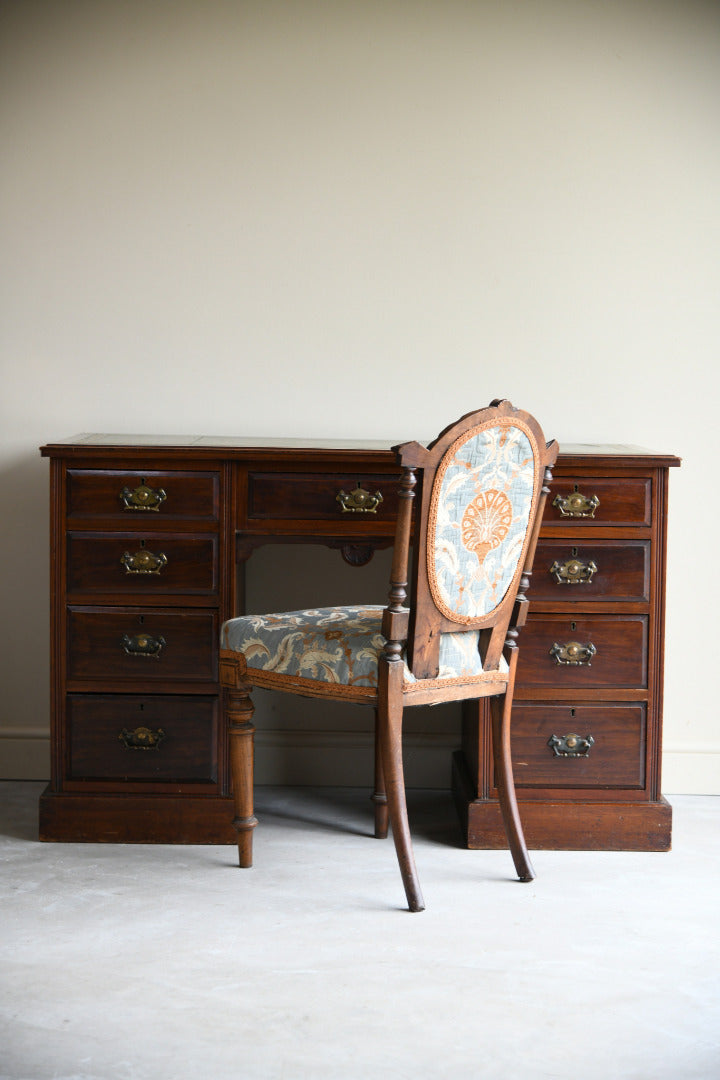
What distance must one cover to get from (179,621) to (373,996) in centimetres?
108

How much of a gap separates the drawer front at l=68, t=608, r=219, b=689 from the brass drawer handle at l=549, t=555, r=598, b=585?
0.83 meters

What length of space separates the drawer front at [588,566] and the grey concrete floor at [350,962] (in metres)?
0.64

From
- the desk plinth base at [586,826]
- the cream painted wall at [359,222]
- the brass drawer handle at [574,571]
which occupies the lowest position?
the desk plinth base at [586,826]

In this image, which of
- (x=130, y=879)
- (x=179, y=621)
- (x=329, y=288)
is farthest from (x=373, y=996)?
(x=329, y=288)

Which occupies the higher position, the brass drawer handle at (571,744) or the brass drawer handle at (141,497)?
the brass drawer handle at (141,497)

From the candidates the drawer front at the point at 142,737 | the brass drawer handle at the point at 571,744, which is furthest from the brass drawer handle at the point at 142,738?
the brass drawer handle at the point at 571,744

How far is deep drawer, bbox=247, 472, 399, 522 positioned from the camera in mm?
2768

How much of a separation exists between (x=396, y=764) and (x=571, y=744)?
1.97 ft

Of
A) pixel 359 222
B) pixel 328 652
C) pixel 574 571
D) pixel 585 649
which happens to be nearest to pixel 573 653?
pixel 585 649

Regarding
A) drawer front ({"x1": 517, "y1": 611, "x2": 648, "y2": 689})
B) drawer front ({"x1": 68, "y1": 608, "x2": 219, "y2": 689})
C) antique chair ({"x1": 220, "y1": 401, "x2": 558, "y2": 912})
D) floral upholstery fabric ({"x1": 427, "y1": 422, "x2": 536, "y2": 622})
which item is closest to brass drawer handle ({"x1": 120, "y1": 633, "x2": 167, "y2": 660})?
drawer front ({"x1": 68, "y1": 608, "x2": 219, "y2": 689})

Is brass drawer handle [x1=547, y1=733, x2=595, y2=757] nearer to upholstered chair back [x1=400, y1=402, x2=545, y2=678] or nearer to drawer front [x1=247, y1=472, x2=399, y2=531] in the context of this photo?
upholstered chair back [x1=400, y1=402, x2=545, y2=678]

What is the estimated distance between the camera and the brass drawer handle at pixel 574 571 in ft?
9.15

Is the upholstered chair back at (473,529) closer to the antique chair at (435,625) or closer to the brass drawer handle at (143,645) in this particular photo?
the antique chair at (435,625)

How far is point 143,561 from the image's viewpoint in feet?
9.07
